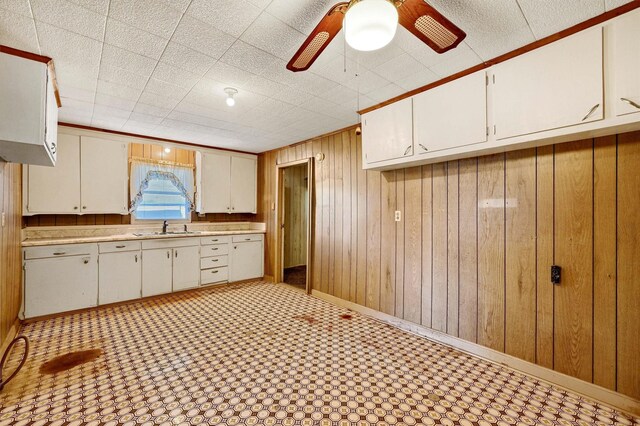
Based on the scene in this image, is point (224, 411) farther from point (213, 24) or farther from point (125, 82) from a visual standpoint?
point (125, 82)

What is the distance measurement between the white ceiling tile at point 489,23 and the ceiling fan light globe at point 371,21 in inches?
25.0

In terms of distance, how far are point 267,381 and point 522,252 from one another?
2.25m

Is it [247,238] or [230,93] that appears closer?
[230,93]

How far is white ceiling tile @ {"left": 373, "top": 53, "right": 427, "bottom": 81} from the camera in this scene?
7.08 feet

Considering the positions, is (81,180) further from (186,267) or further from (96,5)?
(96,5)

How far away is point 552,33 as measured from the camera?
188 cm

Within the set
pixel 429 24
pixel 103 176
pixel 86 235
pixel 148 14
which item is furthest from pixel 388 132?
pixel 86 235

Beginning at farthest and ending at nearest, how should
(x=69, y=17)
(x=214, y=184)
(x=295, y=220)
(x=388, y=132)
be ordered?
(x=295, y=220) → (x=214, y=184) → (x=388, y=132) → (x=69, y=17)

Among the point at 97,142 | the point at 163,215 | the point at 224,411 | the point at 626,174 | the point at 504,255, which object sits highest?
the point at 97,142

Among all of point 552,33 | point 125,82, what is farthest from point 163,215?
point 552,33

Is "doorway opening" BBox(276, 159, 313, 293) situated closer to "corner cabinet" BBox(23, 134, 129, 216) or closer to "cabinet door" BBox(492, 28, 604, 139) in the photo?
"corner cabinet" BBox(23, 134, 129, 216)

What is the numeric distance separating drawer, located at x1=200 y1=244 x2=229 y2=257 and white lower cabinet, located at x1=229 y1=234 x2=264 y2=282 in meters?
0.13

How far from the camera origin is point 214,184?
5.05 metres

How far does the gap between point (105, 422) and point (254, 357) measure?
3.44ft
